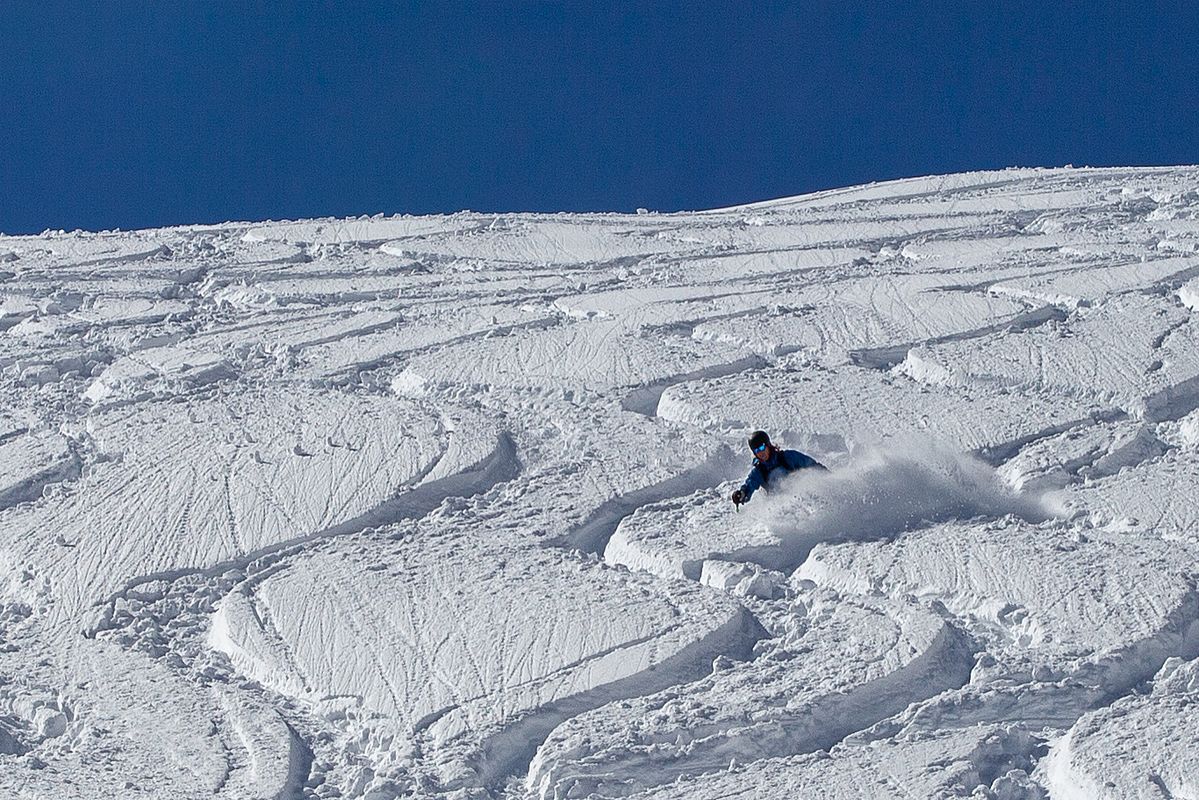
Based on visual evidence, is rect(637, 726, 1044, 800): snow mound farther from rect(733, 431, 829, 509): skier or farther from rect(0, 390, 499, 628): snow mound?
rect(0, 390, 499, 628): snow mound

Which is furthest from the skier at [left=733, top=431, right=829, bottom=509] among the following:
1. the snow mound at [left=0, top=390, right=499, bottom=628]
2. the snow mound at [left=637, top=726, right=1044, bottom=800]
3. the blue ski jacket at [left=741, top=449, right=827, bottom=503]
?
the snow mound at [left=637, top=726, right=1044, bottom=800]

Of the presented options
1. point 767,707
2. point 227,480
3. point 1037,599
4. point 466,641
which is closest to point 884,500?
point 1037,599

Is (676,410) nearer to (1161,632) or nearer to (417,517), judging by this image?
(417,517)

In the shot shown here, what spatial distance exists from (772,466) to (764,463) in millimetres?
45

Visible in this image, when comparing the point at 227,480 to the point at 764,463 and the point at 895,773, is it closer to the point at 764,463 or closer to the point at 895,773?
the point at 764,463

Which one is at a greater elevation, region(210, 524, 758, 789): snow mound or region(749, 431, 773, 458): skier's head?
region(749, 431, 773, 458): skier's head

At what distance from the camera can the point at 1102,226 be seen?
1198cm

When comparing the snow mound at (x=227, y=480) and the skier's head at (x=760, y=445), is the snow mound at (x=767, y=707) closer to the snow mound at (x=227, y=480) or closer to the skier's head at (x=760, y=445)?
the skier's head at (x=760, y=445)

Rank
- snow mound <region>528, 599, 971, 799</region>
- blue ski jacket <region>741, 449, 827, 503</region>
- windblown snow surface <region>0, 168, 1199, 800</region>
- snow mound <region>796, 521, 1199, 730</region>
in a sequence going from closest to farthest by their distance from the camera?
snow mound <region>528, 599, 971, 799</region>
windblown snow surface <region>0, 168, 1199, 800</region>
snow mound <region>796, 521, 1199, 730</region>
blue ski jacket <region>741, 449, 827, 503</region>

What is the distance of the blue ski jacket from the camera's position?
21.1ft

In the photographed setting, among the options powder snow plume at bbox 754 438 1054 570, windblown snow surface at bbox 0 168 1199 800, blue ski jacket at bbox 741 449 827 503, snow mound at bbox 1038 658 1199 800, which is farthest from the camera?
blue ski jacket at bbox 741 449 827 503

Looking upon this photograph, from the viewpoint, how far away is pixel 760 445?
6.46m

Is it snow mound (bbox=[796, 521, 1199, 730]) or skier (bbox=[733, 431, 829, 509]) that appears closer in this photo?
snow mound (bbox=[796, 521, 1199, 730])

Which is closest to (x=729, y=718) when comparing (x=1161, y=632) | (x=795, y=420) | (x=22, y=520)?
(x=1161, y=632)
